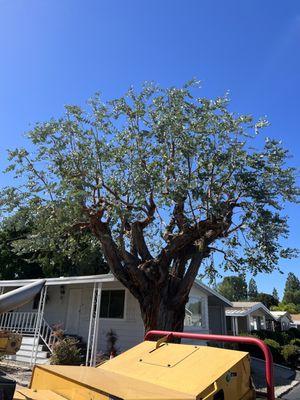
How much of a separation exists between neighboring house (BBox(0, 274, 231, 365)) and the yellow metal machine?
9.93 m

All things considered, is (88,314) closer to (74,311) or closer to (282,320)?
(74,311)

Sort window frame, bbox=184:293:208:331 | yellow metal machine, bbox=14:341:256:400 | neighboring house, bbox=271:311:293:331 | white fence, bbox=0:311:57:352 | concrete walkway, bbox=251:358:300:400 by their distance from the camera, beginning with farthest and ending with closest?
neighboring house, bbox=271:311:293:331
window frame, bbox=184:293:208:331
white fence, bbox=0:311:57:352
concrete walkway, bbox=251:358:300:400
yellow metal machine, bbox=14:341:256:400

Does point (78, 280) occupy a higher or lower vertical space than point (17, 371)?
higher

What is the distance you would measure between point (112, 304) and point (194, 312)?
16.2 ft

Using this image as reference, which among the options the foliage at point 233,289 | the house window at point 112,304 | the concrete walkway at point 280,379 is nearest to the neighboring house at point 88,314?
the house window at point 112,304

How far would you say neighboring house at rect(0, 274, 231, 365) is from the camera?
1558 centimetres

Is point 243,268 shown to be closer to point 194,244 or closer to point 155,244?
point 194,244

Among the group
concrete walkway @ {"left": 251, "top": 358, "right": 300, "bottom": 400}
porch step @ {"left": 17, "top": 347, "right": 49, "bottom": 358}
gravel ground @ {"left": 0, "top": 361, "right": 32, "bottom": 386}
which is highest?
porch step @ {"left": 17, "top": 347, "right": 49, "bottom": 358}

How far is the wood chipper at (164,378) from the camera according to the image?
338cm

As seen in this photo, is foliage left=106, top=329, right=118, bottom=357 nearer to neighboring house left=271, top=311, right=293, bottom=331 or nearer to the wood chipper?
the wood chipper

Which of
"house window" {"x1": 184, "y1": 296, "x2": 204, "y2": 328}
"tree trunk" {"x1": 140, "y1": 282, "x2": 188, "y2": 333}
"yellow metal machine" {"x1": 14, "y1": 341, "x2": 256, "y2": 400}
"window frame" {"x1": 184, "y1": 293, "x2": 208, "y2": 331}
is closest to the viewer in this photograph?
"yellow metal machine" {"x1": 14, "y1": 341, "x2": 256, "y2": 400}

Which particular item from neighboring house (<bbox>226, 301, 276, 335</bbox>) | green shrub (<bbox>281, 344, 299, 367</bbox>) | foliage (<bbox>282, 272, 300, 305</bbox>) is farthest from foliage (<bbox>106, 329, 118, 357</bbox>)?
foliage (<bbox>282, 272, 300, 305</bbox>)

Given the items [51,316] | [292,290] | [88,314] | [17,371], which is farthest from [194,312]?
[292,290]

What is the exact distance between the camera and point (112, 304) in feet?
57.3
